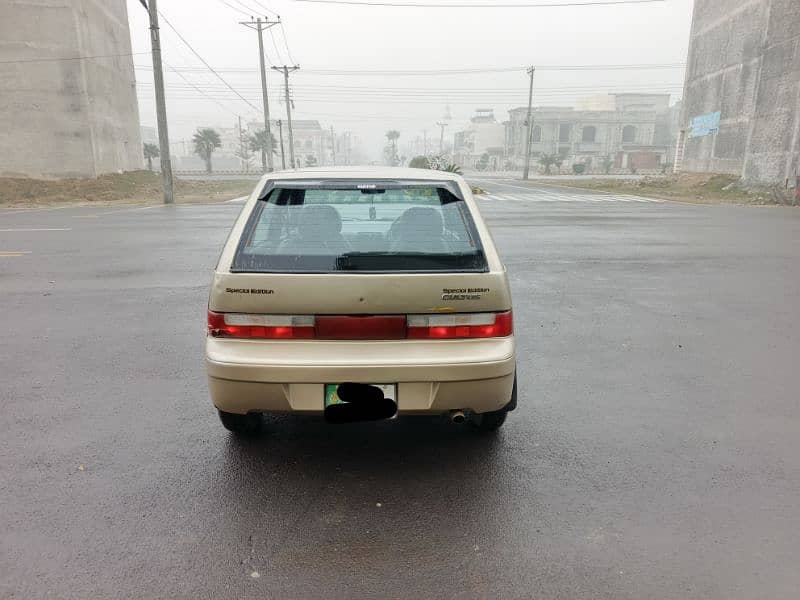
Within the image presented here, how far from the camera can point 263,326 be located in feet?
9.57

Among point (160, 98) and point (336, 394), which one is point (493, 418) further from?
point (160, 98)

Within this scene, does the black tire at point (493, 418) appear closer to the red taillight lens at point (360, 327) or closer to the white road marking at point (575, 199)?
the red taillight lens at point (360, 327)

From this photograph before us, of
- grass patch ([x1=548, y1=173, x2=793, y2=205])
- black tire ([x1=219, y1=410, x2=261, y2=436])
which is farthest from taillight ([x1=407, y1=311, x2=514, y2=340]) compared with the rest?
grass patch ([x1=548, y1=173, x2=793, y2=205])

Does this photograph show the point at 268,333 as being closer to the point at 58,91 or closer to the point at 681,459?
the point at 681,459

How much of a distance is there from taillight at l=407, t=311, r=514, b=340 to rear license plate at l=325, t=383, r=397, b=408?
0.29 m

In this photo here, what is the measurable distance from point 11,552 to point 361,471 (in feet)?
5.47

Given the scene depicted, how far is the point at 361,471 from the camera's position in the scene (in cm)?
316

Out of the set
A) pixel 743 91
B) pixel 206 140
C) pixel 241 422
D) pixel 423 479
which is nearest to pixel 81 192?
pixel 241 422

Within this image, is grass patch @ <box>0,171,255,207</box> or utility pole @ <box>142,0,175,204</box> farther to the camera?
grass patch @ <box>0,171,255,207</box>

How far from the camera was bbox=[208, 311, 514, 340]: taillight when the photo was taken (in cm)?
289

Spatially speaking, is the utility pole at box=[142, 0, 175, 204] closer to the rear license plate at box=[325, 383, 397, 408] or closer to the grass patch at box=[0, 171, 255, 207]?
the grass patch at box=[0, 171, 255, 207]

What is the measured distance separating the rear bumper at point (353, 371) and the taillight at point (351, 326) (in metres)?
0.04

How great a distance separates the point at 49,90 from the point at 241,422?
32219mm

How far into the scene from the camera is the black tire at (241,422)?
337 cm
